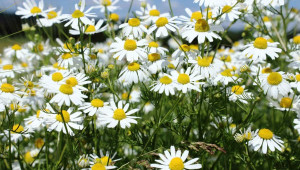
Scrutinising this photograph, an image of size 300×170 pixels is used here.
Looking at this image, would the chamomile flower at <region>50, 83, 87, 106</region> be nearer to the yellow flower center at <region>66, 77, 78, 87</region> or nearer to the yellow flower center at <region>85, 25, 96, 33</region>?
the yellow flower center at <region>66, 77, 78, 87</region>

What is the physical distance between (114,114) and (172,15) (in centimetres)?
80

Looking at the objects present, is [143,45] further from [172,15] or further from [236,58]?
[236,58]

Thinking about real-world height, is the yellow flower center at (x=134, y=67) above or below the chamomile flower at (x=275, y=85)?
above

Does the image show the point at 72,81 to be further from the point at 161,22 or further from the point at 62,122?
the point at 161,22

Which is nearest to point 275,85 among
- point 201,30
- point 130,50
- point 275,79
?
point 275,79

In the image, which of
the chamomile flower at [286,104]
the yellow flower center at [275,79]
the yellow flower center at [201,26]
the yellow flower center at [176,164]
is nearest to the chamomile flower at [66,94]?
the yellow flower center at [176,164]

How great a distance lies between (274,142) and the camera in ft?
6.37

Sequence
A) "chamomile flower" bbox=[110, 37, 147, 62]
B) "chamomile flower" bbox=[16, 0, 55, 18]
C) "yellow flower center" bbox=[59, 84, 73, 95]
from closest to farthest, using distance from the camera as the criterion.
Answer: "yellow flower center" bbox=[59, 84, 73, 95], "chamomile flower" bbox=[110, 37, 147, 62], "chamomile flower" bbox=[16, 0, 55, 18]

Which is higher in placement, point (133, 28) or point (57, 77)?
point (133, 28)

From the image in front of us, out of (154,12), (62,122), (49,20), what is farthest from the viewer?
(49,20)

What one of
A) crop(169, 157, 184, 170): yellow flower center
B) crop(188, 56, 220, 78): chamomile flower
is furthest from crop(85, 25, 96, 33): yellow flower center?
crop(169, 157, 184, 170): yellow flower center

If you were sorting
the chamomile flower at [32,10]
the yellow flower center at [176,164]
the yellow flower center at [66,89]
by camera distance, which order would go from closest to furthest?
the yellow flower center at [176,164]
the yellow flower center at [66,89]
the chamomile flower at [32,10]

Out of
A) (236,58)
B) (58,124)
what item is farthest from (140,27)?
(236,58)

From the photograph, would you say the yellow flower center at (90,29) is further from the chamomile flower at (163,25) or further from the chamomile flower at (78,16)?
the chamomile flower at (163,25)
